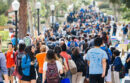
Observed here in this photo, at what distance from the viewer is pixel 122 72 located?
1139 cm

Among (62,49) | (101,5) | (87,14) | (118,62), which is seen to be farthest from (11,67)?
(101,5)

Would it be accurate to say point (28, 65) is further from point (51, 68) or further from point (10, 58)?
point (10, 58)

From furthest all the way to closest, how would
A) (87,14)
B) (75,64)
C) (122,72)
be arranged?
1. (87,14)
2. (122,72)
3. (75,64)

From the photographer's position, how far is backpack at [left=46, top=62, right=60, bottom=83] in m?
8.38

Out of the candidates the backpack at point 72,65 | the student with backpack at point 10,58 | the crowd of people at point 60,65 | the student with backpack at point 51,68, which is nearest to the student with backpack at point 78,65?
the crowd of people at point 60,65

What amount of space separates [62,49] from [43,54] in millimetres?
1007

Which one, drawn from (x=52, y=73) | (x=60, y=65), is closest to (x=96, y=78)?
(x=60, y=65)

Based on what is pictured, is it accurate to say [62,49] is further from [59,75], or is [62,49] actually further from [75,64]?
[59,75]

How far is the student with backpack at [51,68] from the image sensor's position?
838 centimetres

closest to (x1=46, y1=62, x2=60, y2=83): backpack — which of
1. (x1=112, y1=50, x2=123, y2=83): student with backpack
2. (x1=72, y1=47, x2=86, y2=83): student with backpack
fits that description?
(x1=72, y1=47, x2=86, y2=83): student with backpack

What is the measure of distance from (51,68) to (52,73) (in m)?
0.12

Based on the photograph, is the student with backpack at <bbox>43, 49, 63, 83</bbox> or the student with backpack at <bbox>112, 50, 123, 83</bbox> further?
the student with backpack at <bbox>112, 50, 123, 83</bbox>

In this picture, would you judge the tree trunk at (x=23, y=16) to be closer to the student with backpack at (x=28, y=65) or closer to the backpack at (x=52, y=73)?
the student with backpack at (x=28, y=65)

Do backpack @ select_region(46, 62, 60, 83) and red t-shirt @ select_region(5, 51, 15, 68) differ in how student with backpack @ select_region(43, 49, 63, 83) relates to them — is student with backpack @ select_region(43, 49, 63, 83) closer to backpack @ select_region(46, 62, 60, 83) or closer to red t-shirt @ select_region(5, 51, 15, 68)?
backpack @ select_region(46, 62, 60, 83)
